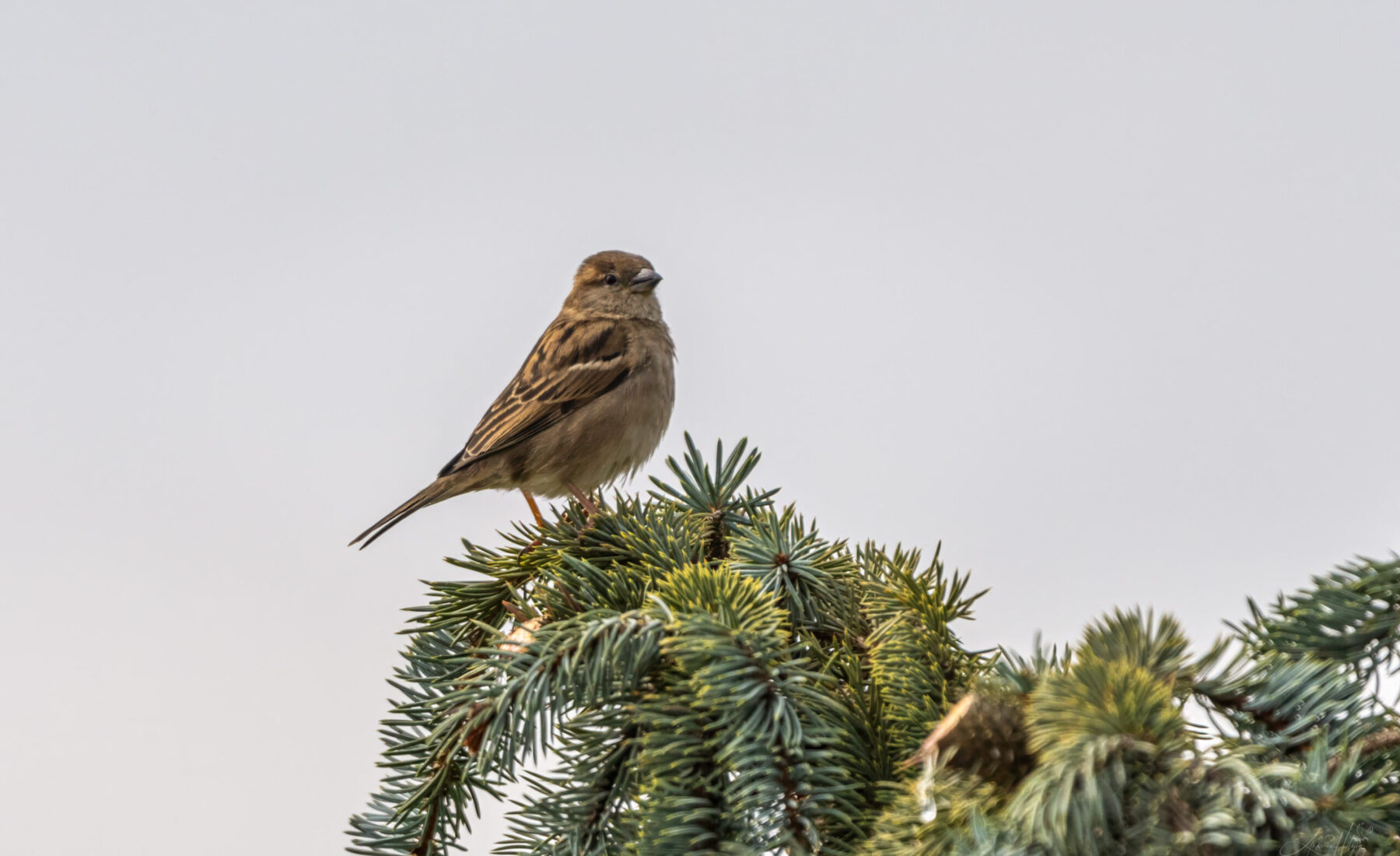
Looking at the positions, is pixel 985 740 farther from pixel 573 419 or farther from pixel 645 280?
pixel 645 280

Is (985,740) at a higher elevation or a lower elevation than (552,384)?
lower

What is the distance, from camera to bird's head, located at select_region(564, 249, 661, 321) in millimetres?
6910

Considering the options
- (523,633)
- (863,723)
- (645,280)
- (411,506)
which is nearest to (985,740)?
(863,723)

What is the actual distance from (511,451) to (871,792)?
4117 millimetres

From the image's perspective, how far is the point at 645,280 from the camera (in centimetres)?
689

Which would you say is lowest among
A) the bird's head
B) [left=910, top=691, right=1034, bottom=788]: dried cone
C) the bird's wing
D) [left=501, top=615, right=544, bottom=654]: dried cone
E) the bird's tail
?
[left=910, top=691, right=1034, bottom=788]: dried cone

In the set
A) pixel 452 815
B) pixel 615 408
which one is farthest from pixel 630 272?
pixel 452 815

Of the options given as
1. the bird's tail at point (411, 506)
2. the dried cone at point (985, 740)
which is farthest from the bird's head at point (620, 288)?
the dried cone at point (985, 740)

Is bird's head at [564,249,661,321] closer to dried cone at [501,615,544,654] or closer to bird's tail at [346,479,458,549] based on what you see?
bird's tail at [346,479,458,549]

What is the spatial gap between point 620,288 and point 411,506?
227 cm

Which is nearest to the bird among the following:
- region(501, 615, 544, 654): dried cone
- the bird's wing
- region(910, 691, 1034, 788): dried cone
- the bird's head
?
the bird's wing

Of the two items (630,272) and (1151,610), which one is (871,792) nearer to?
(1151,610)

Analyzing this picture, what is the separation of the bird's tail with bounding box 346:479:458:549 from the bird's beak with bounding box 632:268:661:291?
1977 mm

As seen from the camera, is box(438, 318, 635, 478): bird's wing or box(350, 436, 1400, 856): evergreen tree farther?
box(438, 318, 635, 478): bird's wing
